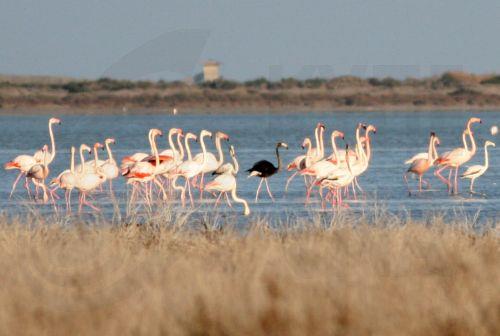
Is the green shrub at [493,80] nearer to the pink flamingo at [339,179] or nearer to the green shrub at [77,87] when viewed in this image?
the green shrub at [77,87]

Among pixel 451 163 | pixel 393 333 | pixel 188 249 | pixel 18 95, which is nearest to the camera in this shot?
pixel 393 333

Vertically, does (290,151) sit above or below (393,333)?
below

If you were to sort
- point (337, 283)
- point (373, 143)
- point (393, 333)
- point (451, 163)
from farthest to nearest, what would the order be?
point (373, 143), point (451, 163), point (337, 283), point (393, 333)

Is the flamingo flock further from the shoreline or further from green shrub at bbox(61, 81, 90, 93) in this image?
green shrub at bbox(61, 81, 90, 93)

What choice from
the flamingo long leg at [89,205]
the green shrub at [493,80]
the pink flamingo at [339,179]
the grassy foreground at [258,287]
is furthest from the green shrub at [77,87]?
the grassy foreground at [258,287]

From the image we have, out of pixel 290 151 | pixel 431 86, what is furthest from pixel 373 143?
pixel 431 86

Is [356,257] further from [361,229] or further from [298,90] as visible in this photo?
[298,90]

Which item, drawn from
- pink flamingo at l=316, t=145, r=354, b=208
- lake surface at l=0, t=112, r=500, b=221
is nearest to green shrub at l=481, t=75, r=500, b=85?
lake surface at l=0, t=112, r=500, b=221

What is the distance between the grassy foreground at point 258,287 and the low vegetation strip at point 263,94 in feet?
212

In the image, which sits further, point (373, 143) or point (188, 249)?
point (373, 143)

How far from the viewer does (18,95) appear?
7594 cm

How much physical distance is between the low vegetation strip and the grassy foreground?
64.8 meters

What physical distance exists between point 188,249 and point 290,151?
74.3 ft

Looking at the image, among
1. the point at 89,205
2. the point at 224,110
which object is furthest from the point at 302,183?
the point at 224,110
